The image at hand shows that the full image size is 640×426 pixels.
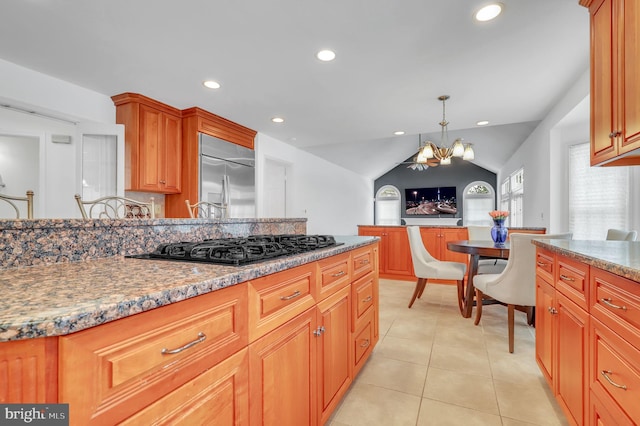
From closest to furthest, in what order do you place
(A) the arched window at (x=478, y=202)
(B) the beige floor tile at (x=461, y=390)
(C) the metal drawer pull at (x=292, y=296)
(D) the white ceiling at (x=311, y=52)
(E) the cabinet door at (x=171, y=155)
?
(C) the metal drawer pull at (x=292, y=296) < (B) the beige floor tile at (x=461, y=390) < (D) the white ceiling at (x=311, y=52) < (E) the cabinet door at (x=171, y=155) < (A) the arched window at (x=478, y=202)

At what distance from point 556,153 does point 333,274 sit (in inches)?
143

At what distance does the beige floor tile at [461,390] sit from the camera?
1695 millimetres

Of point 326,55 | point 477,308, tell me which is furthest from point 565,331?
point 326,55

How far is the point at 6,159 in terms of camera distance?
317 cm

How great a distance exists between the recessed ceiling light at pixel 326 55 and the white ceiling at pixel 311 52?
0.07 meters

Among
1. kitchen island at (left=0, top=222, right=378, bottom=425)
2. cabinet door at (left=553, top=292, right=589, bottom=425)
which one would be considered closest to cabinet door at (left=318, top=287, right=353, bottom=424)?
kitchen island at (left=0, top=222, right=378, bottom=425)

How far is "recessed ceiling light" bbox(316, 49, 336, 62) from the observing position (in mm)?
2436

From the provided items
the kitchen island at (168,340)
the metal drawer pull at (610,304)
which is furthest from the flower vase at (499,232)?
the kitchen island at (168,340)

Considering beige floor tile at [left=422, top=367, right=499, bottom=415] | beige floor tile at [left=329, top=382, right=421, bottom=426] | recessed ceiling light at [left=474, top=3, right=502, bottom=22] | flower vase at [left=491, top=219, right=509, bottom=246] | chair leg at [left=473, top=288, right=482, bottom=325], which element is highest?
recessed ceiling light at [left=474, top=3, right=502, bottom=22]

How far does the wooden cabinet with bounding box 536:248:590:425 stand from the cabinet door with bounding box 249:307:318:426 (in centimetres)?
109

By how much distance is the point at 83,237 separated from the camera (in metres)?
1.11

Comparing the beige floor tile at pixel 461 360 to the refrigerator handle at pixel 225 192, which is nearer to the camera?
the beige floor tile at pixel 461 360

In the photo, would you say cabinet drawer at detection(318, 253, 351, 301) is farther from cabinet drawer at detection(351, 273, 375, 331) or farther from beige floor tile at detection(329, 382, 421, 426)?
beige floor tile at detection(329, 382, 421, 426)

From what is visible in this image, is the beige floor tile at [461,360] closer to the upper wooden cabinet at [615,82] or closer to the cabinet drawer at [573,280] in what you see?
the cabinet drawer at [573,280]
